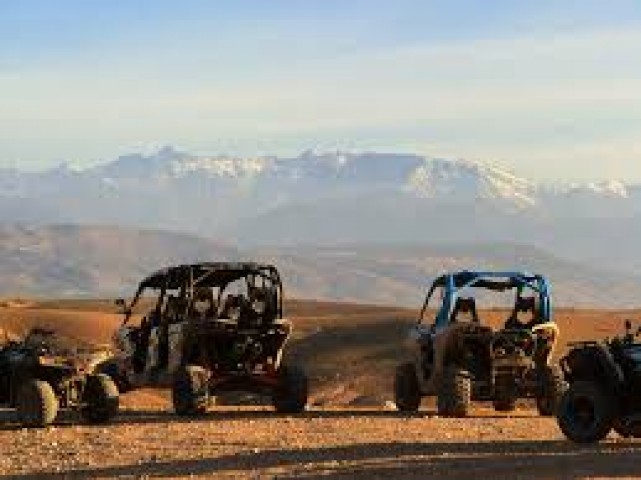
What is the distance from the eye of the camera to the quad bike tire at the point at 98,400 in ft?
74.6

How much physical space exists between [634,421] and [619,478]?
358cm

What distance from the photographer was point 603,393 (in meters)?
18.3

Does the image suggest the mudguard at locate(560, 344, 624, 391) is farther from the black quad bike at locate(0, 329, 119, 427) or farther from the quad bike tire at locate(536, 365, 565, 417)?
the black quad bike at locate(0, 329, 119, 427)

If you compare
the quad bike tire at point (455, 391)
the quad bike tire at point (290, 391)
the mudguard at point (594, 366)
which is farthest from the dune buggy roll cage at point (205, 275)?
the mudguard at point (594, 366)

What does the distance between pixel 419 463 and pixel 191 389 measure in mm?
7648

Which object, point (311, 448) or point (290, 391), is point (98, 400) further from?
point (311, 448)

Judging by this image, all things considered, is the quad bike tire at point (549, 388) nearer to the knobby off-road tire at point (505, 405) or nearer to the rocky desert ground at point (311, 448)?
the rocky desert ground at point (311, 448)

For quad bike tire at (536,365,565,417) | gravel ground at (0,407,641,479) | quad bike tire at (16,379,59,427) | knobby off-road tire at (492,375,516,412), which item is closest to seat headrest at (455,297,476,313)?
knobby off-road tire at (492,375,516,412)

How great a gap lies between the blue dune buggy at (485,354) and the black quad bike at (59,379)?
5.42 meters

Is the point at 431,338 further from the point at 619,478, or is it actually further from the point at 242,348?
the point at 619,478

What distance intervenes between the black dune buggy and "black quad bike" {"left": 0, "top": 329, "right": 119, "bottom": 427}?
147cm

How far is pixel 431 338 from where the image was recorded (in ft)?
81.5

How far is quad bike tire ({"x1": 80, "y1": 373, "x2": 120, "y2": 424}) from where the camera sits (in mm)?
22750

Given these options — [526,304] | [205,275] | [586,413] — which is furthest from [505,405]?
[586,413]
